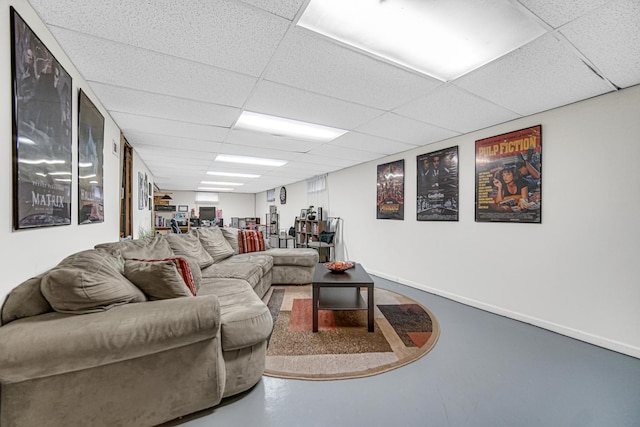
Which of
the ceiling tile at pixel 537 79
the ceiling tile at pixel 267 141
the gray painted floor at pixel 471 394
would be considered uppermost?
the ceiling tile at pixel 537 79

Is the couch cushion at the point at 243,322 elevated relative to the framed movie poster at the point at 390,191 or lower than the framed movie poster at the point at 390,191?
lower

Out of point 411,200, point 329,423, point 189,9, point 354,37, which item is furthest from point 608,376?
point 189,9

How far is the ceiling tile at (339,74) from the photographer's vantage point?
158cm

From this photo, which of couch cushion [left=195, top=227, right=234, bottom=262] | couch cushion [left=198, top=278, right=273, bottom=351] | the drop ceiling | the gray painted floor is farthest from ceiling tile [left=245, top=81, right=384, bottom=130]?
the gray painted floor

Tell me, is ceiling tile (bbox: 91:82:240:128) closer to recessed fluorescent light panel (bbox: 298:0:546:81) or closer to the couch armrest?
recessed fluorescent light panel (bbox: 298:0:546:81)

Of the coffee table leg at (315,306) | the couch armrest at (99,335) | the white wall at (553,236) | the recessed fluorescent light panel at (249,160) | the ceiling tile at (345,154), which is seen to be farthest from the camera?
the recessed fluorescent light panel at (249,160)

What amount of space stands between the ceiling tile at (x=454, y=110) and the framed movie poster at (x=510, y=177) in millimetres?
252

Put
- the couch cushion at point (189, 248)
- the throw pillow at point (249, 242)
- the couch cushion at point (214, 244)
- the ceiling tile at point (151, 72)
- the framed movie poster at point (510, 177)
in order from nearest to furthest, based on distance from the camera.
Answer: the ceiling tile at point (151, 72) < the framed movie poster at point (510, 177) < the couch cushion at point (189, 248) < the couch cushion at point (214, 244) < the throw pillow at point (249, 242)

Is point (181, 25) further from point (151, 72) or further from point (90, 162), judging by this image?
point (90, 162)

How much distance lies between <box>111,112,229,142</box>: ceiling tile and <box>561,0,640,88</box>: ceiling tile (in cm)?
306

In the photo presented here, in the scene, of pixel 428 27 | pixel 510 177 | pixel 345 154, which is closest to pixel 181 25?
pixel 428 27

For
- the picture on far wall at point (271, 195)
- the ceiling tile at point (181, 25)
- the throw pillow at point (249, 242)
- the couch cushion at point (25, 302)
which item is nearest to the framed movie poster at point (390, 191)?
the throw pillow at point (249, 242)

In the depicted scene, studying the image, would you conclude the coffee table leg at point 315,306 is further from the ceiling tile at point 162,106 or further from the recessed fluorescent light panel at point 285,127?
the ceiling tile at point 162,106

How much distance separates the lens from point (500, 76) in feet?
6.18
